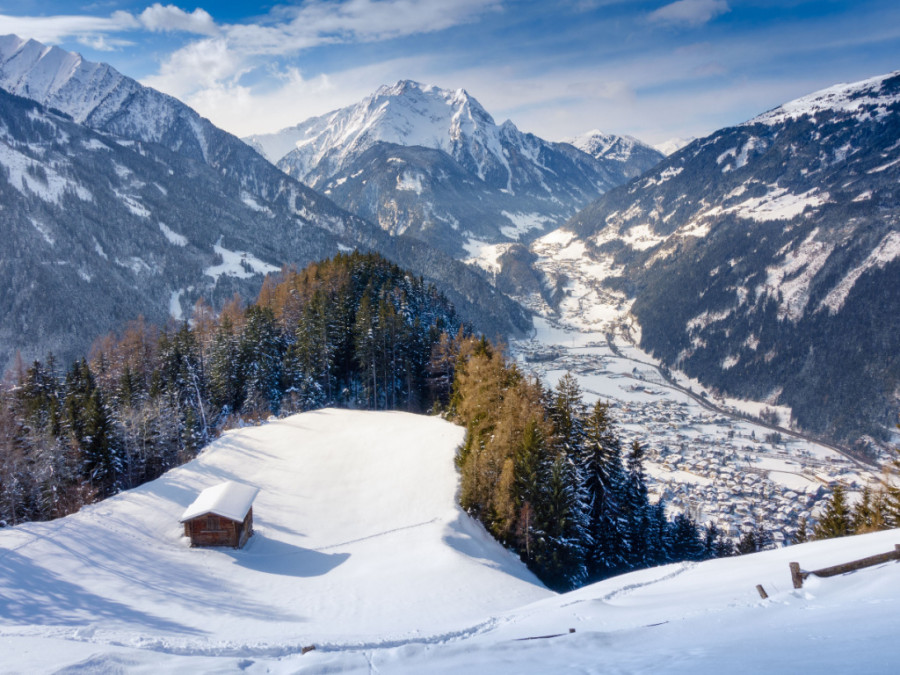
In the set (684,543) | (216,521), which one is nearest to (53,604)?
(216,521)

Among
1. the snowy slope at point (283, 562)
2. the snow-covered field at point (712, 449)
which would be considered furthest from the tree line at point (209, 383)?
the snow-covered field at point (712, 449)

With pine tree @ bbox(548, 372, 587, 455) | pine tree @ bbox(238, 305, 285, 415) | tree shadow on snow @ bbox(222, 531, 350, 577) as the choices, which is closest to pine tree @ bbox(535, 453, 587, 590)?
pine tree @ bbox(548, 372, 587, 455)

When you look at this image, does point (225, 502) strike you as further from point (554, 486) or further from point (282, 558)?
point (554, 486)

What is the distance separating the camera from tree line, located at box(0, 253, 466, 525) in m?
40.8

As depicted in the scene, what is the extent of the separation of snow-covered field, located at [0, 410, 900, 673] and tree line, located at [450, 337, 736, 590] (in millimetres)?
2080

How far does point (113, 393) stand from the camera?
5416 cm

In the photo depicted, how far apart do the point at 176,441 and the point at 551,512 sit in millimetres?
37951

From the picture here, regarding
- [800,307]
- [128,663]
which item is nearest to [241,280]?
[128,663]

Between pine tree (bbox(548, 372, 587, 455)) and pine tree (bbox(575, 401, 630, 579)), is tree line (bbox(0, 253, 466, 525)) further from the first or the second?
pine tree (bbox(575, 401, 630, 579))

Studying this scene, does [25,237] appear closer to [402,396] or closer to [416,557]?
[402,396]

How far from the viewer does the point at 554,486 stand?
30.0 metres

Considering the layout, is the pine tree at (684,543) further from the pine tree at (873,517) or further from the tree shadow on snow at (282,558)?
the tree shadow on snow at (282,558)

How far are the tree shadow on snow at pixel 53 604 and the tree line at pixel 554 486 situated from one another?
1903 cm

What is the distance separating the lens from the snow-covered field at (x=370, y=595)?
948 centimetres
